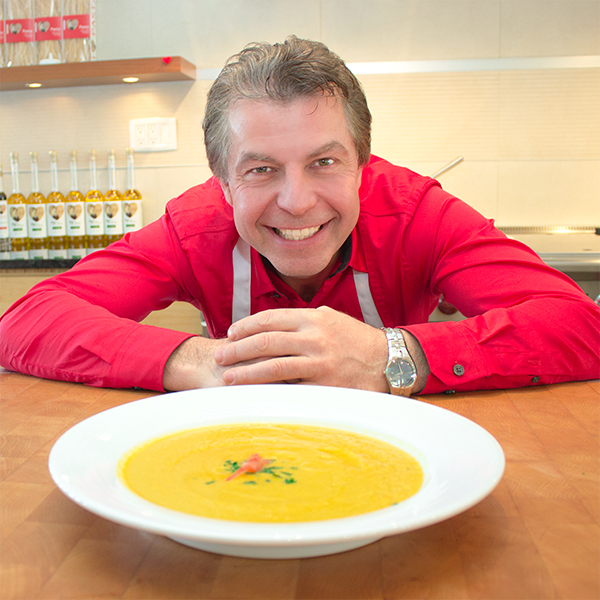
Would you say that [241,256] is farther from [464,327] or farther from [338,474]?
[338,474]

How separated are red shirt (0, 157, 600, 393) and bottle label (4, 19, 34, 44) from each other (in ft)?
6.39

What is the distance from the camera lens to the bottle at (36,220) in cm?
287

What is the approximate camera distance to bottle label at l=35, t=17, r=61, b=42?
282 centimetres

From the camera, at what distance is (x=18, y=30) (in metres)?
2.86

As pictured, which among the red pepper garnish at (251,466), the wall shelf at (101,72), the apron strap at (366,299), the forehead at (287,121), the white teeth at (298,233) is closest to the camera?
the red pepper garnish at (251,466)

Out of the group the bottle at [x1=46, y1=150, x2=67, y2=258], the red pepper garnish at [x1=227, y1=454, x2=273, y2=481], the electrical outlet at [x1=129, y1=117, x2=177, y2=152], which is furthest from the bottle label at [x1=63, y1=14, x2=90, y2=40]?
the red pepper garnish at [x1=227, y1=454, x2=273, y2=481]

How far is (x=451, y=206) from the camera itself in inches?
52.5

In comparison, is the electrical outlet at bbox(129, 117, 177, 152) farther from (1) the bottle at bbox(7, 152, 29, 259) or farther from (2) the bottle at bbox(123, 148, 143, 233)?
(1) the bottle at bbox(7, 152, 29, 259)

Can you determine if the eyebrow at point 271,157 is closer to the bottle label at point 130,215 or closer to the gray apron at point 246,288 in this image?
the gray apron at point 246,288

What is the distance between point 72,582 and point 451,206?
1.11 metres

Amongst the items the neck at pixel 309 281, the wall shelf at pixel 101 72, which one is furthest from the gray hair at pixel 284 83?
the wall shelf at pixel 101 72

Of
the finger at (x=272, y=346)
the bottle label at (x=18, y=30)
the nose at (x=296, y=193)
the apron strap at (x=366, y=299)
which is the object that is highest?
the bottle label at (x=18, y=30)

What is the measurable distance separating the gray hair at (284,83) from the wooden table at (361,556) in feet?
2.52

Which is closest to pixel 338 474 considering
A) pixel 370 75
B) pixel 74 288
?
pixel 74 288
